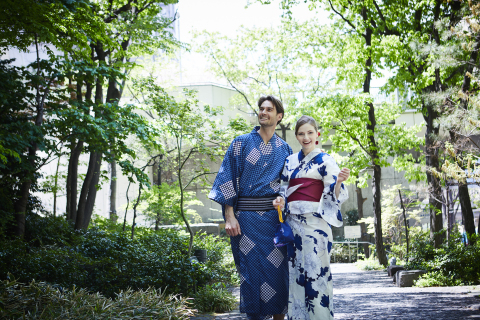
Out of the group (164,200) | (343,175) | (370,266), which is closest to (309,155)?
(343,175)

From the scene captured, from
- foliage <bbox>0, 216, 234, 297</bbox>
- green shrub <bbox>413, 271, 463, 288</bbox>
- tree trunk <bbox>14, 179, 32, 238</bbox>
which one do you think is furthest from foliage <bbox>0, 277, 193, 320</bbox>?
green shrub <bbox>413, 271, 463, 288</bbox>

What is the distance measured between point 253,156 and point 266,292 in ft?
3.33

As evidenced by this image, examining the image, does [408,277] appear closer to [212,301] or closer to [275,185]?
[212,301]

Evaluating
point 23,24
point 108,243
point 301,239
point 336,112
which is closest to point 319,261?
point 301,239

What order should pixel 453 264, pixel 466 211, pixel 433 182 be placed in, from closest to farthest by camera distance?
pixel 453 264 < pixel 466 211 < pixel 433 182

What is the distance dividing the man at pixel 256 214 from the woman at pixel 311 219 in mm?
103

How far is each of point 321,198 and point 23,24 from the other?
3.56 m

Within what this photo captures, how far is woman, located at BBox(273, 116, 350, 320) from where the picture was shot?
290 cm

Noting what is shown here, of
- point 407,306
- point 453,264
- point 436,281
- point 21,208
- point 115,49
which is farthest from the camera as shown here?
point 115,49

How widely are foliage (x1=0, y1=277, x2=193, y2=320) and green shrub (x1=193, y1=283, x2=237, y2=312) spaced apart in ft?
6.39

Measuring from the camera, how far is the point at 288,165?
3117mm

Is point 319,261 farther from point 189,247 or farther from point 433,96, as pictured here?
point 433,96

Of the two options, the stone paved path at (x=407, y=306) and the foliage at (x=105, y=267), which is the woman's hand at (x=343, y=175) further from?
the foliage at (x=105, y=267)

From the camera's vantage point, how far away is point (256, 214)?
3.03 meters
